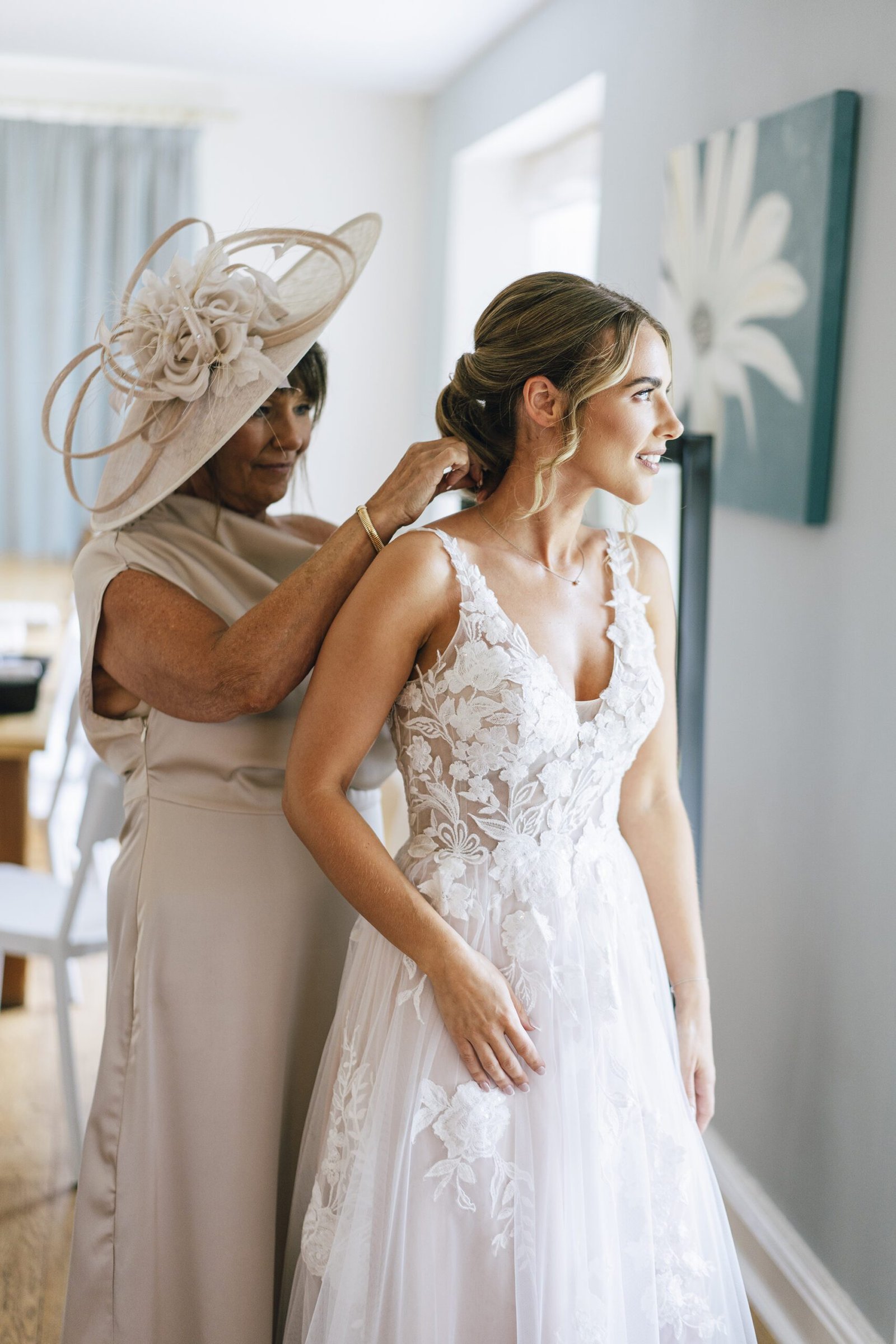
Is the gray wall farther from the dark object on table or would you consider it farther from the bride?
the dark object on table

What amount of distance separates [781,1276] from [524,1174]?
100cm

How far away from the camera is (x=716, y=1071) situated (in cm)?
234

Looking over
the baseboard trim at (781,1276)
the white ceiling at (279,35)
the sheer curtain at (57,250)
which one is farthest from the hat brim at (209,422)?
the sheer curtain at (57,250)

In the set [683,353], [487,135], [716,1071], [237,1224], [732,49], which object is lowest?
[716,1071]

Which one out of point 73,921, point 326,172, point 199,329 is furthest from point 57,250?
point 199,329

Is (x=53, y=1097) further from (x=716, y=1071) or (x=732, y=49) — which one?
(x=732, y=49)

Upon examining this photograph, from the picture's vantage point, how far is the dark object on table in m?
3.21

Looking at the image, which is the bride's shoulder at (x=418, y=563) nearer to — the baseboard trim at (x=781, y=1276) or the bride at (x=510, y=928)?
the bride at (x=510, y=928)

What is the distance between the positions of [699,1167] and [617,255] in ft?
7.77

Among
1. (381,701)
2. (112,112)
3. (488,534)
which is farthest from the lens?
(112,112)

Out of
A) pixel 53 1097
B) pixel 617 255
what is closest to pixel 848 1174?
pixel 53 1097

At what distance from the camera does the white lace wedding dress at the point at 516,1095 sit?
127cm

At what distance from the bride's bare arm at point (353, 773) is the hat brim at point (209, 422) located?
268 mm

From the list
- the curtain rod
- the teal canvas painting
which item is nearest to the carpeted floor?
the teal canvas painting
